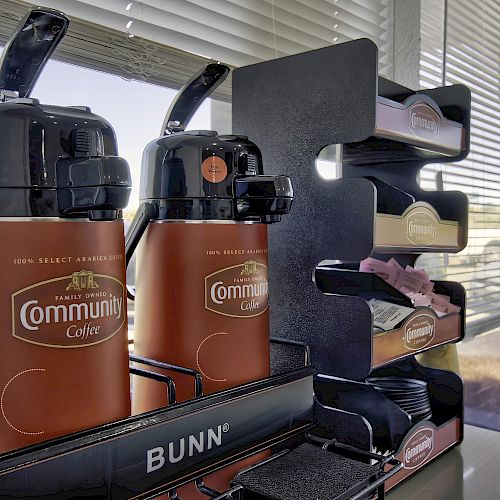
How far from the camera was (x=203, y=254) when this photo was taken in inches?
26.2

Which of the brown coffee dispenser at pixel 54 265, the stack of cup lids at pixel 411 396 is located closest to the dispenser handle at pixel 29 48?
the brown coffee dispenser at pixel 54 265

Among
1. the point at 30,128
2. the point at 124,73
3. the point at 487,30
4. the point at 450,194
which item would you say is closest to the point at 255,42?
the point at 124,73

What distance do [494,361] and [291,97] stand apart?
1.55 meters

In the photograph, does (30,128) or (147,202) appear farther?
(147,202)

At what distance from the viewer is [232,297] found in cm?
68

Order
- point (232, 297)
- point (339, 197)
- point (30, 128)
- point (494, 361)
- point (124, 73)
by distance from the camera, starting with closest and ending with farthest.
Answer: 1. point (30, 128)
2. point (232, 297)
3. point (339, 197)
4. point (124, 73)
5. point (494, 361)

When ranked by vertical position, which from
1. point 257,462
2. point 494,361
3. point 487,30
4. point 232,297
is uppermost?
point 487,30

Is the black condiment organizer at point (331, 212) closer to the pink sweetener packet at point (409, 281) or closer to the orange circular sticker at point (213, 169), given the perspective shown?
the pink sweetener packet at point (409, 281)

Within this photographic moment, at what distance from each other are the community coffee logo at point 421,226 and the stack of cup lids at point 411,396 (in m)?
0.25

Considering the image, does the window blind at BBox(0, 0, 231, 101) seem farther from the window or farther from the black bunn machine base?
the window

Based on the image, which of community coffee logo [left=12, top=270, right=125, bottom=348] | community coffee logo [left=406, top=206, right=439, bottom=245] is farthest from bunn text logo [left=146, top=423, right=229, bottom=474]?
community coffee logo [left=406, top=206, right=439, bottom=245]

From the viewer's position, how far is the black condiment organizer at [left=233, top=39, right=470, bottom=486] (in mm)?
858

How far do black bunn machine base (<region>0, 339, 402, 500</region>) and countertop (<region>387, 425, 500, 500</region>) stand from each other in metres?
0.20

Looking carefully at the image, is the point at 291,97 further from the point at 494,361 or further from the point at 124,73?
the point at 494,361
